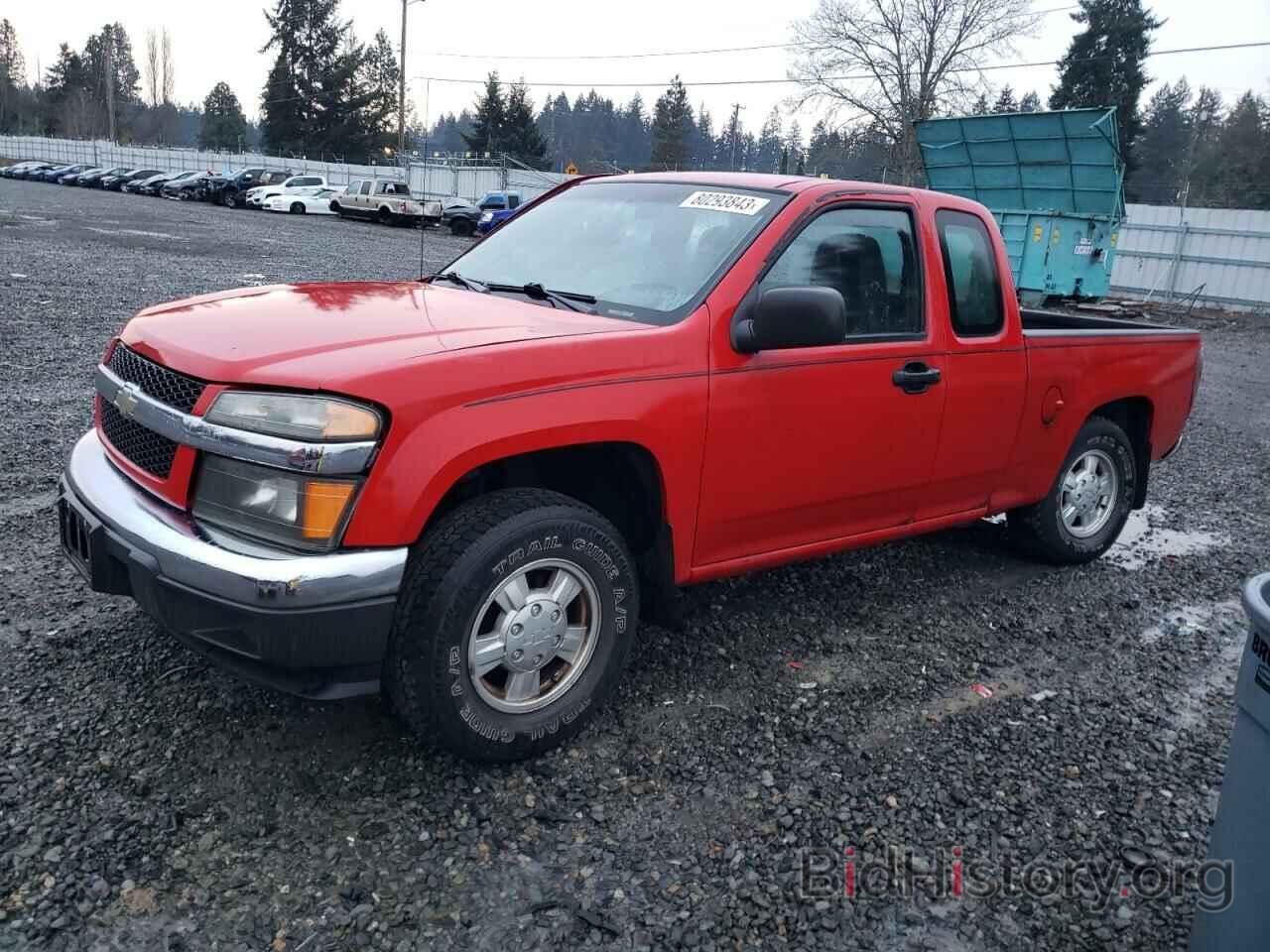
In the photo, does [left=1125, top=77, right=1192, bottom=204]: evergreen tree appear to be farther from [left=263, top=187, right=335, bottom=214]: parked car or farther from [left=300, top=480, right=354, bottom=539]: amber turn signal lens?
[left=300, top=480, right=354, bottom=539]: amber turn signal lens

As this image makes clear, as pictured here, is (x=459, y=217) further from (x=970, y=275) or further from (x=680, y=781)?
(x=680, y=781)

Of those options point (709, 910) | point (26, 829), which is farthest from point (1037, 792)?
point (26, 829)

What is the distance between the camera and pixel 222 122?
9350cm

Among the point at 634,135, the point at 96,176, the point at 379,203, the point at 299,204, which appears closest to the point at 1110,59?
the point at 379,203

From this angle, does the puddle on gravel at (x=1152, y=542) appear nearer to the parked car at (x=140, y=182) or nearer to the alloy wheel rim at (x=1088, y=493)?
the alloy wheel rim at (x=1088, y=493)

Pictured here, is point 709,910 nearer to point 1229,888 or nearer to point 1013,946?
point 1013,946

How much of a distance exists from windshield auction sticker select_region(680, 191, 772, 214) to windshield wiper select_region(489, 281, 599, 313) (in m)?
0.60

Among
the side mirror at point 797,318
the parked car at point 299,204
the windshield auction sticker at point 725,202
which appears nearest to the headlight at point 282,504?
the side mirror at point 797,318

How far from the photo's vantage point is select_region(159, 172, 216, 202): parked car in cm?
4250

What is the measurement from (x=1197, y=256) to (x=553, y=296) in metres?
23.1

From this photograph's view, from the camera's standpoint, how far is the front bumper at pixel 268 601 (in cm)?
263

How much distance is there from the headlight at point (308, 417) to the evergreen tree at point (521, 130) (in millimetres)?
65734

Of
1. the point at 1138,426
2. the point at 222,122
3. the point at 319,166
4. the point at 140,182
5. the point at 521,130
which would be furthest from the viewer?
the point at 222,122

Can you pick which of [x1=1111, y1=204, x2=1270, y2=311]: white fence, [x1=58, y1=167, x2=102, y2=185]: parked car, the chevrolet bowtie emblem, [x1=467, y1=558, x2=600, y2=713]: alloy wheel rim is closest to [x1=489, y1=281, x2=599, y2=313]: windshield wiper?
[x1=467, y1=558, x2=600, y2=713]: alloy wheel rim
